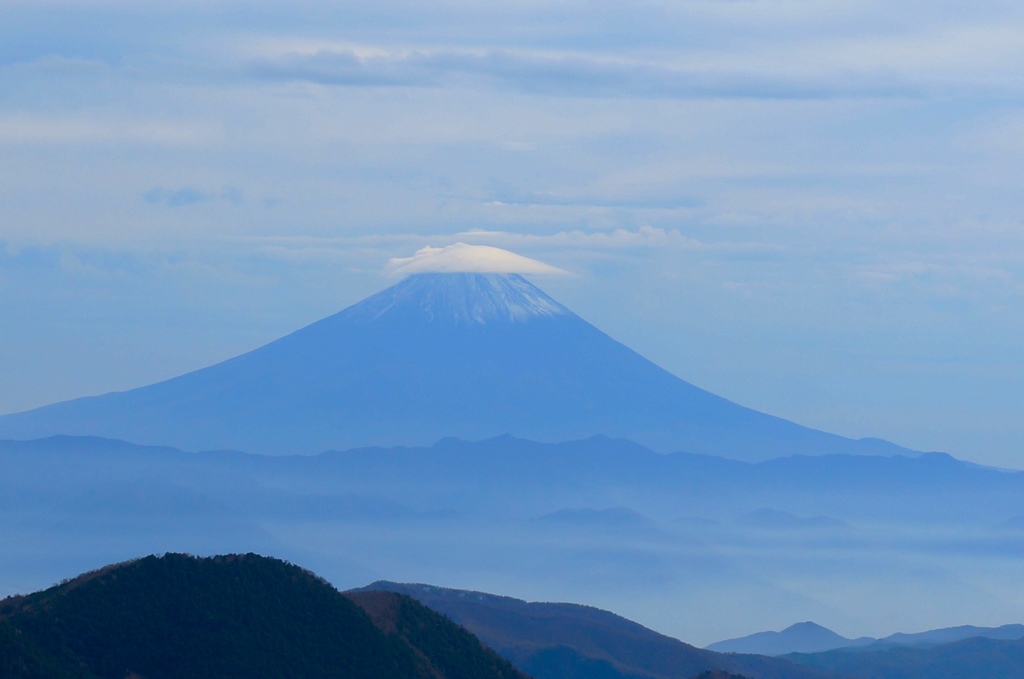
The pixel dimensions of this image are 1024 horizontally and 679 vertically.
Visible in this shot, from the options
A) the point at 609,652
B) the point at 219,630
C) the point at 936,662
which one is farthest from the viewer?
the point at 936,662

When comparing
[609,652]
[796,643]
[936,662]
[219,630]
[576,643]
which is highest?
[796,643]

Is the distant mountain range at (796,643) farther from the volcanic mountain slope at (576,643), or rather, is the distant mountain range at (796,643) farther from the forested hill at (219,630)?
the forested hill at (219,630)

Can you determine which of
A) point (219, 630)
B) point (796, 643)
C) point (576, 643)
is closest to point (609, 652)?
point (576, 643)

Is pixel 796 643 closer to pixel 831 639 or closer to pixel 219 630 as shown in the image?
pixel 831 639

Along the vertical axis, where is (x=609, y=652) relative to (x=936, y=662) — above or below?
below

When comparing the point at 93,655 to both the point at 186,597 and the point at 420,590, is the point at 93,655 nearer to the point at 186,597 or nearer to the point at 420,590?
the point at 186,597

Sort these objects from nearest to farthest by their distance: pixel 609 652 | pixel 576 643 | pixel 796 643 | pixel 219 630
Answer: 1. pixel 219 630
2. pixel 609 652
3. pixel 576 643
4. pixel 796 643

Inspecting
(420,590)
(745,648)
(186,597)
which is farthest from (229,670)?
(745,648)

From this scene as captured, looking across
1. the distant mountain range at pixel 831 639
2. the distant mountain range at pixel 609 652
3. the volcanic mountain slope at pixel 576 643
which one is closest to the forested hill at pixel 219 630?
the distant mountain range at pixel 609 652

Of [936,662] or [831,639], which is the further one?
[831,639]
